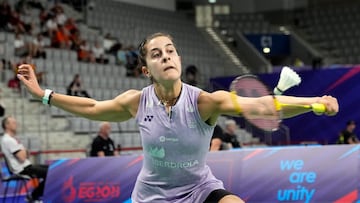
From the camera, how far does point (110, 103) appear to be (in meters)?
4.44

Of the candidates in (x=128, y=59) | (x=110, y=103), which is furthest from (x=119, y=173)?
(x=128, y=59)

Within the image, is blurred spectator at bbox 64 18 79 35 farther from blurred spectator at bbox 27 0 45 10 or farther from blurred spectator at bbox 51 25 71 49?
blurred spectator at bbox 27 0 45 10

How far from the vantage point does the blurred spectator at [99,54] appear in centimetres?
1992

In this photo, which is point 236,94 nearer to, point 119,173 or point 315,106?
point 315,106

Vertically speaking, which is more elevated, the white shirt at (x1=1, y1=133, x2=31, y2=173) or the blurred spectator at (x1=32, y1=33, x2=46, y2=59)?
the blurred spectator at (x1=32, y1=33, x2=46, y2=59)

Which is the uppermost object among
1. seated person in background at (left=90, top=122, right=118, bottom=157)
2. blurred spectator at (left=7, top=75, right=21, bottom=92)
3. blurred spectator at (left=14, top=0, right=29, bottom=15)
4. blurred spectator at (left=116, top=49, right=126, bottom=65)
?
blurred spectator at (left=14, top=0, right=29, bottom=15)

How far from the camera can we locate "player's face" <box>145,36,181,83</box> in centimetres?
409

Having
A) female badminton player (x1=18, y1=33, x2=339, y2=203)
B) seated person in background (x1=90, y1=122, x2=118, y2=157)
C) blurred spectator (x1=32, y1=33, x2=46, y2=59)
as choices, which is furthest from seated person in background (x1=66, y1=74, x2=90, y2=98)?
female badminton player (x1=18, y1=33, x2=339, y2=203)

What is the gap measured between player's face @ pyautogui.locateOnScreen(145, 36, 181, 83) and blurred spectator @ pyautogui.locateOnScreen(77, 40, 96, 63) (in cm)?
1517

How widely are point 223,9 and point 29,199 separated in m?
20.6

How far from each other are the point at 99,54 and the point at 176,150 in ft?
53.2

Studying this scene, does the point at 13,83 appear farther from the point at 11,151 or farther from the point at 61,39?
the point at 11,151

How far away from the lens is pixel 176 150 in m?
4.07

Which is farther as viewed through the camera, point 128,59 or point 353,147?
point 128,59
